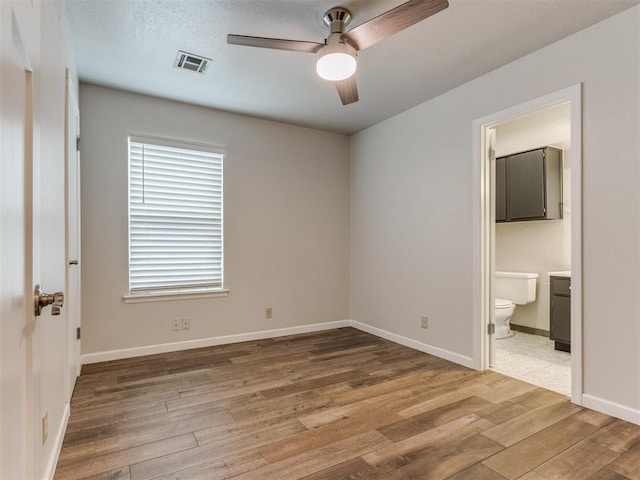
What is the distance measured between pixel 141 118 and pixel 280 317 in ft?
8.45

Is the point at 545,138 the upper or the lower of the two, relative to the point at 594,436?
upper

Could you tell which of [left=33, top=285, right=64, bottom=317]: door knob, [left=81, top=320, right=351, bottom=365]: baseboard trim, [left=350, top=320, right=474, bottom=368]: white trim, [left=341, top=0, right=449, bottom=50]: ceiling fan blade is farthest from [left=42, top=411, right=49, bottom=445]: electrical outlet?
[left=350, top=320, right=474, bottom=368]: white trim

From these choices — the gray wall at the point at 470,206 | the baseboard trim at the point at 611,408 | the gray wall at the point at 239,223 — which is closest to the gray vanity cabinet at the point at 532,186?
the gray wall at the point at 470,206

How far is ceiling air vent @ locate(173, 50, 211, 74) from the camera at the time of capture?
9.15ft

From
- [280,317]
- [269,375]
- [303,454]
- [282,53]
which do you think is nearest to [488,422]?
[303,454]

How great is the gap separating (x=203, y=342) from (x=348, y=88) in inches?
113

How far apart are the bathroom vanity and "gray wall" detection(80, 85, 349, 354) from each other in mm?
2321

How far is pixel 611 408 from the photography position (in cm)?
233

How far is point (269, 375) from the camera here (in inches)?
121

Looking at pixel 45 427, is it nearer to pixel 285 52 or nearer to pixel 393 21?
pixel 393 21

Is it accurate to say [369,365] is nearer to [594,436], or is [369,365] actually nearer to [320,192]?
[594,436]

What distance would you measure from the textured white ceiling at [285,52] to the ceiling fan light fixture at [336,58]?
237 mm

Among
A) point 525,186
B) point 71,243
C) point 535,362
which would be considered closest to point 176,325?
point 71,243

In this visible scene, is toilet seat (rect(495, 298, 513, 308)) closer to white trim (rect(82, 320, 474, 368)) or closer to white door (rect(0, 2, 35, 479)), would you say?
white trim (rect(82, 320, 474, 368))
